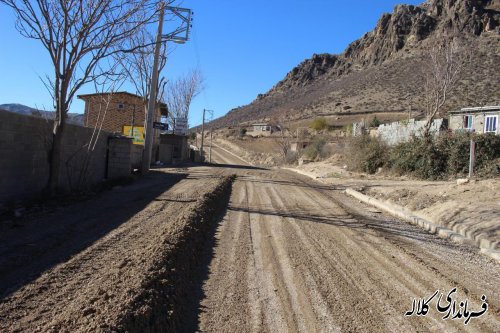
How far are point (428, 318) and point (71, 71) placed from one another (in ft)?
36.0

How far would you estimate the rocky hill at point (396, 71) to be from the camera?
210ft

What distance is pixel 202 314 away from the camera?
512 centimetres

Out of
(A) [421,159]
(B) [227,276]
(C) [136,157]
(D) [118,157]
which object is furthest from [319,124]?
(B) [227,276]

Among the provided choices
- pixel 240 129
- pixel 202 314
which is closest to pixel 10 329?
pixel 202 314

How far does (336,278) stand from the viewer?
21.2 feet

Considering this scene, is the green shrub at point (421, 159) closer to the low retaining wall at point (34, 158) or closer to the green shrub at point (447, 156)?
the green shrub at point (447, 156)

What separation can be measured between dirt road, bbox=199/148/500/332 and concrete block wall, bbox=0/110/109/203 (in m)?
5.08

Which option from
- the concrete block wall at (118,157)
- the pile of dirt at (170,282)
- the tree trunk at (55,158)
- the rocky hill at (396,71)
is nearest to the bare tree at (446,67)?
the rocky hill at (396,71)

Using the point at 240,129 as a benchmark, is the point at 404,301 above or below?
below

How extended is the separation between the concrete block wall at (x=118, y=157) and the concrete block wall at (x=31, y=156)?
3.69 m

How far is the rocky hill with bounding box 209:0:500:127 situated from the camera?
2515 inches

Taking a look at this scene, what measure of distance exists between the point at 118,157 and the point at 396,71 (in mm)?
75284

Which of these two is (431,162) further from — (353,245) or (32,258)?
(32,258)

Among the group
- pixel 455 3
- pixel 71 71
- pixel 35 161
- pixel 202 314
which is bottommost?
pixel 202 314
